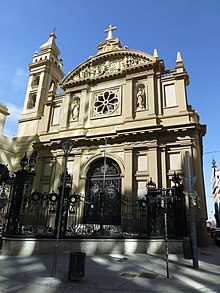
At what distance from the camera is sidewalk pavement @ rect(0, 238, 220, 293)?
4.49m

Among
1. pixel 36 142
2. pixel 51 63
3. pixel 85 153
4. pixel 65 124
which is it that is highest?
pixel 51 63

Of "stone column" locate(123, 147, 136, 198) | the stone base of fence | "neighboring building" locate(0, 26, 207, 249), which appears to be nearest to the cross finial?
"neighboring building" locate(0, 26, 207, 249)

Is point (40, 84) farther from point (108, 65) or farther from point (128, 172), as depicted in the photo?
point (128, 172)

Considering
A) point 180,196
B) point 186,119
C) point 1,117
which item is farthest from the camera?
point 1,117

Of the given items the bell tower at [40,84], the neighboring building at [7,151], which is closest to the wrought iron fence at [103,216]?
the neighboring building at [7,151]

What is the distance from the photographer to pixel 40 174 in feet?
65.2

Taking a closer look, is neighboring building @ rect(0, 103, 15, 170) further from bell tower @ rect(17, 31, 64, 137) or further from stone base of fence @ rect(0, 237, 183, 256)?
stone base of fence @ rect(0, 237, 183, 256)

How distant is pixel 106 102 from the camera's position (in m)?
20.6

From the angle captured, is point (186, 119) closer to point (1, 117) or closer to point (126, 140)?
point (126, 140)

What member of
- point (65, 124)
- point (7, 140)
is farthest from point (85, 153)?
point (7, 140)

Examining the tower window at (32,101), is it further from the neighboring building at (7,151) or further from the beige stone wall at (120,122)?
the neighboring building at (7,151)

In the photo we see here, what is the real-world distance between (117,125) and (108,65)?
24.8ft

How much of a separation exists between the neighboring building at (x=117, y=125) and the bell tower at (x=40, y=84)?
0.44ft

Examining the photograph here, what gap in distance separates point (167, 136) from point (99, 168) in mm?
6458
